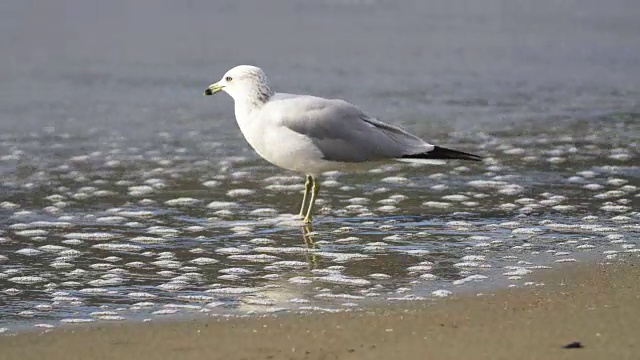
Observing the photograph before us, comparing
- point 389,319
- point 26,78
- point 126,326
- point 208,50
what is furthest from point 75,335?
point 208,50

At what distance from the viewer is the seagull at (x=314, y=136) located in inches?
300

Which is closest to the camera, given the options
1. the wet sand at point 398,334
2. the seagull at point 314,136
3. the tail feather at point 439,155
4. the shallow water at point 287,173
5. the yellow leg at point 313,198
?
the wet sand at point 398,334

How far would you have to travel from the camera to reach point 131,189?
8.29 m

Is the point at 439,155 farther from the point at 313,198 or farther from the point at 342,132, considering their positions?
the point at 313,198

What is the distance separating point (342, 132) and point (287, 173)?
1.35 metres

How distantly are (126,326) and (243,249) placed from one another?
Result: 61.2 inches

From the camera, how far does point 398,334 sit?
500 cm

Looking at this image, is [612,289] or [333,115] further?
[333,115]

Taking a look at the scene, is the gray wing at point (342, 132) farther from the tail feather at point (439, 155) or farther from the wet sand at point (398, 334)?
the wet sand at point (398, 334)

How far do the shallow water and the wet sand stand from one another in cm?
23

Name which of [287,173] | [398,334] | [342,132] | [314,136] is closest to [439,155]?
[342,132]

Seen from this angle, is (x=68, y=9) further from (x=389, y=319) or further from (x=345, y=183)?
(x=389, y=319)

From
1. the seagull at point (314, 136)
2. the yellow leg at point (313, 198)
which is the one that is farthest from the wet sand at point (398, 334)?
the seagull at point (314, 136)

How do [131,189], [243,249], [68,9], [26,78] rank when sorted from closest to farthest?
1. [243,249]
2. [131,189]
3. [26,78]
4. [68,9]
